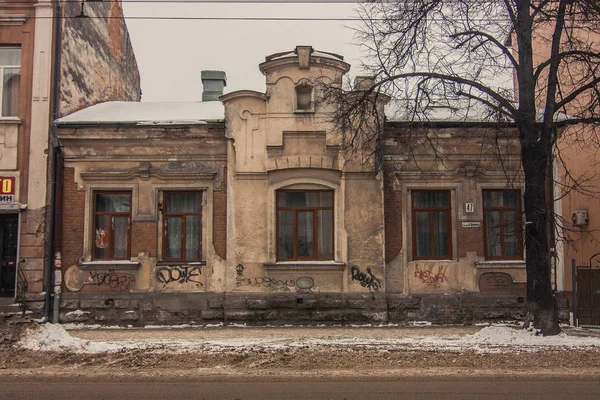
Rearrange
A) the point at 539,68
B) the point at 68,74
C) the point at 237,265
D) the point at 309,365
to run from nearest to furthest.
Answer: the point at 309,365 < the point at 539,68 < the point at 237,265 < the point at 68,74

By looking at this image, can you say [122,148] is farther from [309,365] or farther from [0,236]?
[309,365]

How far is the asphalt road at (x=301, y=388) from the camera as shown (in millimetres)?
7488

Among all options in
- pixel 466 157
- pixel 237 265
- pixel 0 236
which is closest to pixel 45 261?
pixel 0 236

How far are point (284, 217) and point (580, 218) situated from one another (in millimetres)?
8930

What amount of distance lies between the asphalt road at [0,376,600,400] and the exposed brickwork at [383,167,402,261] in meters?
6.20

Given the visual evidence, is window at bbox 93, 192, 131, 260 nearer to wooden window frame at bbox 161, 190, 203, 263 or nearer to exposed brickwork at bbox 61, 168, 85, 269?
exposed brickwork at bbox 61, 168, 85, 269

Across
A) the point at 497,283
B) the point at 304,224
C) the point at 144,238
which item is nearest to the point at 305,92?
the point at 304,224

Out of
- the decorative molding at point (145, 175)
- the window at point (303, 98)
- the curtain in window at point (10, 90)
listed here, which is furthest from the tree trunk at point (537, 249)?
the curtain in window at point (10, 90)

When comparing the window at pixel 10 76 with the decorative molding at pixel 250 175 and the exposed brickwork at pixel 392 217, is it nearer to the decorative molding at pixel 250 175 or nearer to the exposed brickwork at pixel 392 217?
the decorative molding at pixel 250 175

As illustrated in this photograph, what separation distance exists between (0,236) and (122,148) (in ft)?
11.9

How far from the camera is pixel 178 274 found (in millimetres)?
14484

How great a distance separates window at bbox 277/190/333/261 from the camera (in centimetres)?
1456

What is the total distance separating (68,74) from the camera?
15727mm

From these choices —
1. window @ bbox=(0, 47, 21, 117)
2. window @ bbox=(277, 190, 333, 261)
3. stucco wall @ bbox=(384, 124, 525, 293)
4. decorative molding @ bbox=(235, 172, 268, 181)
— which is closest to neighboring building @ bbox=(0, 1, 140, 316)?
window @ bbox=(0, 47, 21, 117)
